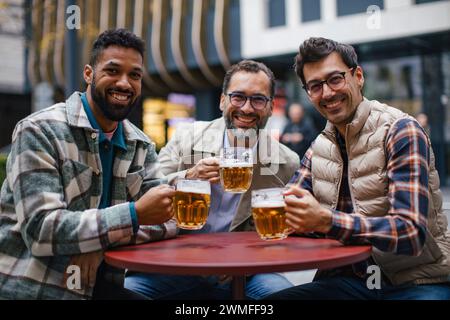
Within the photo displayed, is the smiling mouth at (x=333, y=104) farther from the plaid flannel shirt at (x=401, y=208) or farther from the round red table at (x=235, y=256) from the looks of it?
the round red table at (x=235, y=256)

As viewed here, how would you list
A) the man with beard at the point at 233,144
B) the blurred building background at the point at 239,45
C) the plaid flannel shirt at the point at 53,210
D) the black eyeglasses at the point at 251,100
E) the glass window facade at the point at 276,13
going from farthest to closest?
the glass window facade at the point at 276,13 < the blurred building background at the point at 239,45 < the black eyeglasses at the point at 251,100 < the man with beard at the point at 233,144 < the plaid flannel shirt at the point at 53,210

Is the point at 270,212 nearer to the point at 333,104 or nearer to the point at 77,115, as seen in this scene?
the point at 333,104

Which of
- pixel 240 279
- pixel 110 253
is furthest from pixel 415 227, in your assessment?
pixel 110 253

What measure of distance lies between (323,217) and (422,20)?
870cm

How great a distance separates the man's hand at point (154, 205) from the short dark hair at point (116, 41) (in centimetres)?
69

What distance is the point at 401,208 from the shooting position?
1.84m

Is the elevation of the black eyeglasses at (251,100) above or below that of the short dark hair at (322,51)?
below

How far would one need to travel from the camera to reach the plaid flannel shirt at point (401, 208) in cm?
179

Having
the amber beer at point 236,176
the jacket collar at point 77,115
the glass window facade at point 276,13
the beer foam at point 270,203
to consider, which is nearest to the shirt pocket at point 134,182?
the jacket collar at point 77,115

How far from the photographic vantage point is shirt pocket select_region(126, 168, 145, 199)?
86.7 inches

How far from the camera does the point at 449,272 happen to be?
2041 mm

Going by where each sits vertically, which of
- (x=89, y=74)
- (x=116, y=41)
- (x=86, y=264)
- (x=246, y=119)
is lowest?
(x=86, y=264)

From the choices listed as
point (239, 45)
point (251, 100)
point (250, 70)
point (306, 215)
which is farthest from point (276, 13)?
point (306, 215)

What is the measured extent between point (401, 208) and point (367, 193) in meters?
0.26
